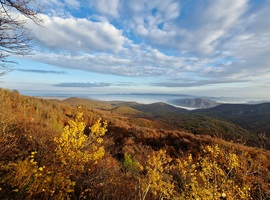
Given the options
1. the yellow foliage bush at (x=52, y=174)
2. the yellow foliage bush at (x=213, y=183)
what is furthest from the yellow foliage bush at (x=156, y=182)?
the yellow foliage bush at (x=52, y=174)

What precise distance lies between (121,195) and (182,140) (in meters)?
11.2

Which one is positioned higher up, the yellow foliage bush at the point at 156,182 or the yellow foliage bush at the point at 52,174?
the yellow foliage bush at the point at 52,174

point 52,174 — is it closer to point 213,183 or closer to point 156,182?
point 156,182

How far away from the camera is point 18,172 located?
3885 mm

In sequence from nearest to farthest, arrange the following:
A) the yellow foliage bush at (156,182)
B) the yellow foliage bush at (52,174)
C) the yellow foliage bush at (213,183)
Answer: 1. the yellow foliage bush at (52,174)
2. the yellow foliage bush at (213,183)
3. the yellow foliage bush at (156,182)

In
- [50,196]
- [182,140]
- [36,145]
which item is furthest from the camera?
[182,140]

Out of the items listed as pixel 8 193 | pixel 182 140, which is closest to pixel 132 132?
pixel 182 140

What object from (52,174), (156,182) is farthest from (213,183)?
(52,174)

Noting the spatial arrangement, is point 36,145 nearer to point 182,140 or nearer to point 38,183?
point 38,183

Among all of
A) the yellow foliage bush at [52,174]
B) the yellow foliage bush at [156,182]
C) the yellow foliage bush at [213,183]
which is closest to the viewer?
the yellow foliage bush at [52,174]

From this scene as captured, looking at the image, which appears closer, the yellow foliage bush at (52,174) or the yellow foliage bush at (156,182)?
the yellow foliage bush at (52,174)

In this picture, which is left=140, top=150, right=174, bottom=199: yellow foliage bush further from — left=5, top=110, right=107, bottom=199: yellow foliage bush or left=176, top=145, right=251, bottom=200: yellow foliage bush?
left=5, top=110, right=107, bottom=199: yellow foliage bush

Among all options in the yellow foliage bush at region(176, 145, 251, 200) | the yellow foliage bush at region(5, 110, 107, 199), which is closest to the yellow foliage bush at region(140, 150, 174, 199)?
the yellow foliage bush at region(176, 145, 251, 200)

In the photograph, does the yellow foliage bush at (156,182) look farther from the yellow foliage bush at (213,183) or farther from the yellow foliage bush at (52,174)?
the yellow foliage bush at (52,174)
